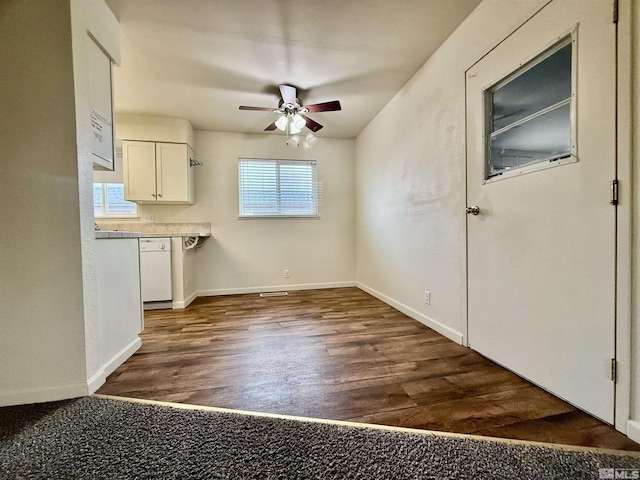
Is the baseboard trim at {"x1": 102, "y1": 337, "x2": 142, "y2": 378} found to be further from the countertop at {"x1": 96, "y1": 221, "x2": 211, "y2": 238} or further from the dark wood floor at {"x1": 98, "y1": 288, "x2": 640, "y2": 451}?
the countertop at {"x1": 96, "y1": 221, "x2": 211, "y2": 238}

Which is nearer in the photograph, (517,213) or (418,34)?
(517,213)

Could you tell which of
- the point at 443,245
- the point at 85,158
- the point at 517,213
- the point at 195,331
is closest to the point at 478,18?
the point at 517,213

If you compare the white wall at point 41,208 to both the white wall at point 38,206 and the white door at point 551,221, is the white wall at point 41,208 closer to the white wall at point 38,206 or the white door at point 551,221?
the white wall at point 38,206

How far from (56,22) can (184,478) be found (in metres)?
2.27

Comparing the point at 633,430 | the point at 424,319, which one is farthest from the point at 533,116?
the point at 424,319

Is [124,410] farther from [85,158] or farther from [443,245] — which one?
[443,245]

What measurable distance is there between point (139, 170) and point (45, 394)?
112 inches

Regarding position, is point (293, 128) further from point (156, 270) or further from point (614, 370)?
point (614, 370)

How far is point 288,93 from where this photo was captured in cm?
262

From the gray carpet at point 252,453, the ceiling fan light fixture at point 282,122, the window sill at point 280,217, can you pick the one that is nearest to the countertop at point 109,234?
the gray carpet at point 252,453

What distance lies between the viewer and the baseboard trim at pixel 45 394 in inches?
53.2

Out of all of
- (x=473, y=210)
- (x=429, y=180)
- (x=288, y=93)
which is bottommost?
(x=473, y=210)

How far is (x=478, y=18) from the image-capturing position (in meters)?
1.79

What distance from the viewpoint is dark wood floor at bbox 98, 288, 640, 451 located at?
3.94 ft
